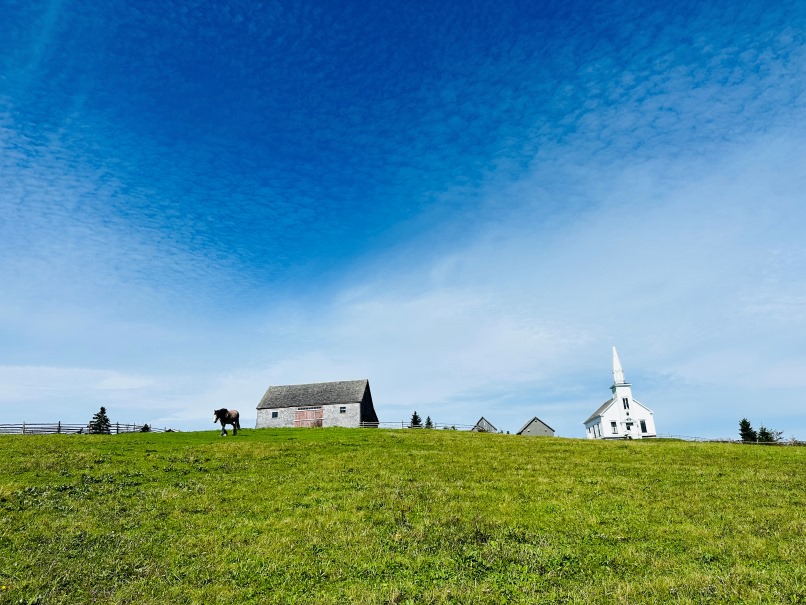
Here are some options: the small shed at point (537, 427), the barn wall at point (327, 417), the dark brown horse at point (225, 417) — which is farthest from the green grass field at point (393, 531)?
the small shed at point (537, 427)

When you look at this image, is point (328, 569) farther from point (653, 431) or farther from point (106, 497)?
point (653, 431)

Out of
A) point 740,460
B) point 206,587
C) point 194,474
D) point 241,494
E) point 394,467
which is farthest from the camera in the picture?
point 740,460

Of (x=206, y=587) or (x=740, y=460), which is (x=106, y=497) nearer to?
(x=206, y=587)

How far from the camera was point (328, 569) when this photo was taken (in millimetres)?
13359

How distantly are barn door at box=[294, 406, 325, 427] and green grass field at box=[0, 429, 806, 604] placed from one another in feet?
144

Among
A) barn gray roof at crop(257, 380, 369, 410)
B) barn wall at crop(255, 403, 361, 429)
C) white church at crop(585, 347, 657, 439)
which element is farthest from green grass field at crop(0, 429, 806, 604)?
white church at crop(585, 347, 657, 439)

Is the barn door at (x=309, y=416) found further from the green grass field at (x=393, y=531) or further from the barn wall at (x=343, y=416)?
the green grass field at (x=393, y=531)

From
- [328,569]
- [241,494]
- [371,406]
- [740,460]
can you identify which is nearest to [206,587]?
[328,569]

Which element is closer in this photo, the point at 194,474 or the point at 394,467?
the point at 194,474

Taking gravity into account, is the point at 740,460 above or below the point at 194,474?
below

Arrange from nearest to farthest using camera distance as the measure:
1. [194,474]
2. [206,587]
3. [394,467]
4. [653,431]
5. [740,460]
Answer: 1. [206,587]
2. [194,474]
3. [394,467]
4. [740,460]
5. [653,431]

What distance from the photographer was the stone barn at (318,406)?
73.9 metres

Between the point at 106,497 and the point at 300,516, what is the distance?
373 inches

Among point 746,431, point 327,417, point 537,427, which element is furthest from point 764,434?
point 327,417
